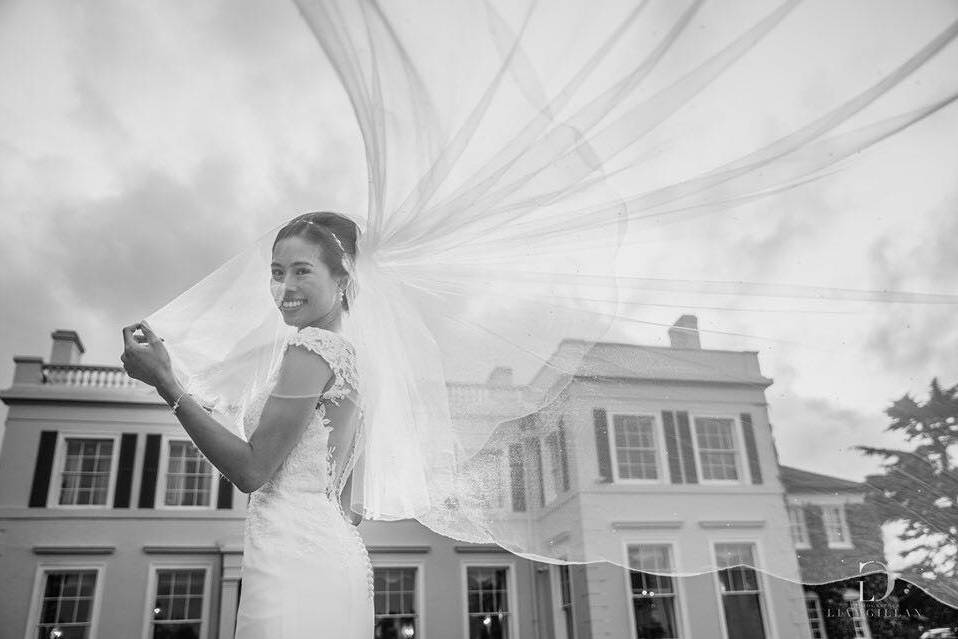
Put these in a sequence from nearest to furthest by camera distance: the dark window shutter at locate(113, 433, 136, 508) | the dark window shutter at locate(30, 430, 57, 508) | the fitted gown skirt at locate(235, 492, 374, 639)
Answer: the fitted gown skirt at locate(235, 492, 374, 639), the dark window shutter at locate(30, 430, 57, 508), the dark window shutter at locate(113, 433, 136, 508)

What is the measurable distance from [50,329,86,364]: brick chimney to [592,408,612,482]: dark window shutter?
54.5 ft

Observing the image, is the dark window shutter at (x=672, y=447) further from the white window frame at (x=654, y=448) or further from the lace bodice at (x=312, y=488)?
the lace bodice at (x=312, y=488)

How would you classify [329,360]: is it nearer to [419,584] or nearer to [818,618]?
[419,584]

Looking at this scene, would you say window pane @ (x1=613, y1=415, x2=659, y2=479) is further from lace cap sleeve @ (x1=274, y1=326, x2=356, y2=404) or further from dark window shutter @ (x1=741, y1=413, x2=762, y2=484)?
lace cap sleeve @ (x1=274, y1=326, x2=356, y2=404)

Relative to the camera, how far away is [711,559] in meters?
2.04

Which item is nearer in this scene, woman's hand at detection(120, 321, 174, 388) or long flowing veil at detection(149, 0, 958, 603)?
woman's hand at detection(120, 321, 174, 388)

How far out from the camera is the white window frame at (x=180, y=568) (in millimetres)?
13655

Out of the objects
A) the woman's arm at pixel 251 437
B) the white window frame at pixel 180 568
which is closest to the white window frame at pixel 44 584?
the white window frame at pixel 180 568

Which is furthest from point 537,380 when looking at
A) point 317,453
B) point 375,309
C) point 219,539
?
point 219,539

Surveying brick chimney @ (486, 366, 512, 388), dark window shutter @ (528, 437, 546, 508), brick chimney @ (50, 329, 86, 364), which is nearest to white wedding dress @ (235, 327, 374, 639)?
brick chimney @ (486, 366, 512, 388)

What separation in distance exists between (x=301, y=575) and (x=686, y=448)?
3.68 ft

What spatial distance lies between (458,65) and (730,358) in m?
1.01

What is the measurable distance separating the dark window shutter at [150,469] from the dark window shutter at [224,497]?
1.28m

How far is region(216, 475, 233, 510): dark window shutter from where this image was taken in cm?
1480
